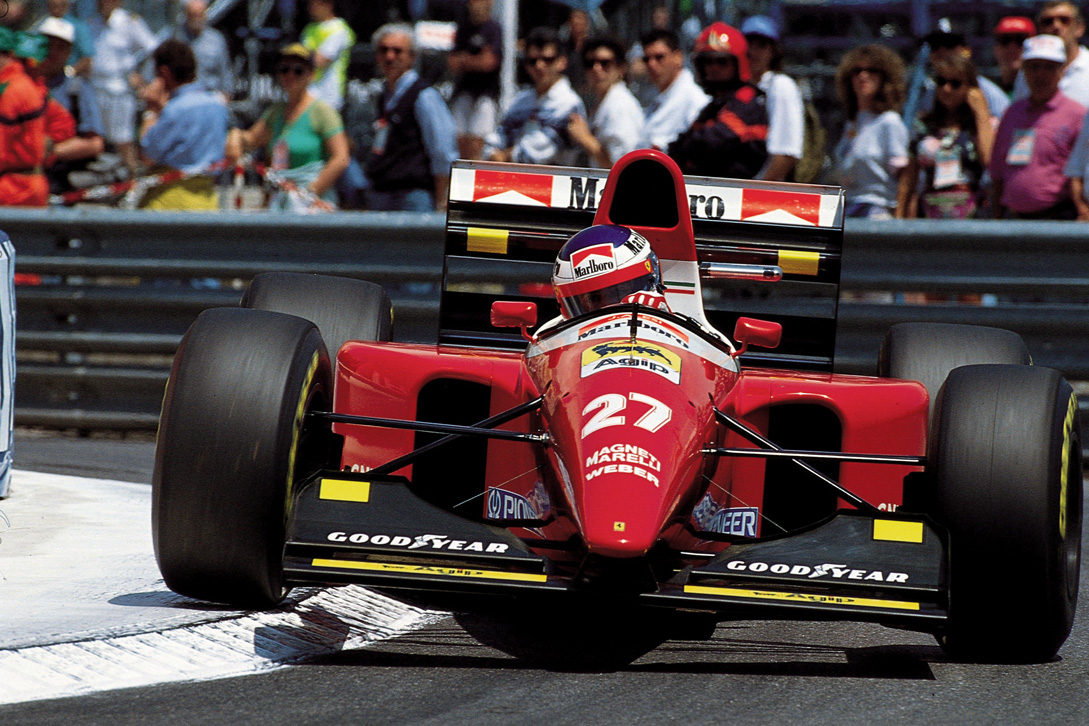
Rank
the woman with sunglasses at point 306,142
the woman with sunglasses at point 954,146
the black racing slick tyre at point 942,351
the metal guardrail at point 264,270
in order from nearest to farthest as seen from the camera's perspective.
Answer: the black racing slick tyre at point 942,351 → the metal guardrail at point 264,270 → the woman with sunglasses at point 954,146 → the woman with sunglasses at point 306,142

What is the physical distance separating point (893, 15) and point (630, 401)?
11.1 m

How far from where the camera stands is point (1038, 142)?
8.82 meters

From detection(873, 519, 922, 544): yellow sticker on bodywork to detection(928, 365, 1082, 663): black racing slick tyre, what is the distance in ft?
0.30

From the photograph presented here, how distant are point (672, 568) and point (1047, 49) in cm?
532

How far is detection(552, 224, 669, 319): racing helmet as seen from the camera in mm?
5090

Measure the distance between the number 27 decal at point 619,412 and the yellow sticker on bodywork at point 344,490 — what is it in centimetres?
62

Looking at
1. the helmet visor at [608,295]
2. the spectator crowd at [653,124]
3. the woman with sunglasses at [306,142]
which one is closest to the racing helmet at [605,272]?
the helmet visor at [608,295]

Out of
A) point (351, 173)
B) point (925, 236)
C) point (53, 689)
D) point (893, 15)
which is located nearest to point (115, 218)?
point (351, 173)

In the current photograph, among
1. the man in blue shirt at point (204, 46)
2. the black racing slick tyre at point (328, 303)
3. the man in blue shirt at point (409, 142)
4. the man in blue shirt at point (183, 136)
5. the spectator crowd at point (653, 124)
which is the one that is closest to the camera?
the black racing slick tyre at point (328, 303)

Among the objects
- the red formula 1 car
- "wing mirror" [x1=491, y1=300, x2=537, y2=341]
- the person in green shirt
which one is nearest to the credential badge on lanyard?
the person in green shirt

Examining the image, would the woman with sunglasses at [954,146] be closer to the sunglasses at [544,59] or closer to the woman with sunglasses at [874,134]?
the woman with sunglasses at [874,134]

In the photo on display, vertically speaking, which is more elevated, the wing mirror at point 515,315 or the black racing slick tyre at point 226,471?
the wing mirror at point 515,315

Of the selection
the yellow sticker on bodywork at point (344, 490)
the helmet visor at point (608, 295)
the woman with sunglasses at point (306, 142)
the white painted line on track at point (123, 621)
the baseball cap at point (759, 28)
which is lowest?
the white painted line on track at point (123, 621)

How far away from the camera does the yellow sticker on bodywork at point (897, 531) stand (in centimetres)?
432
